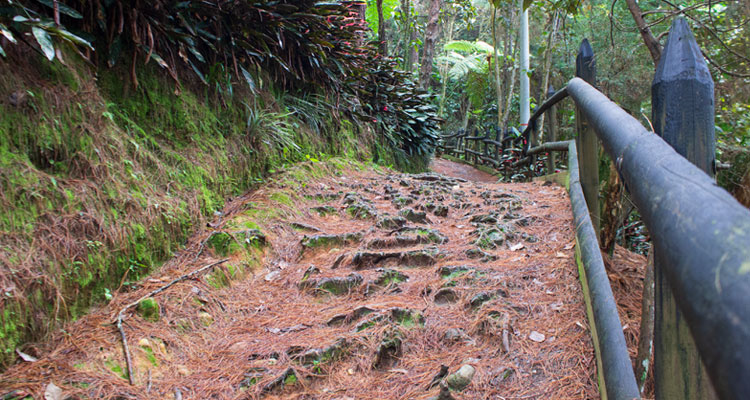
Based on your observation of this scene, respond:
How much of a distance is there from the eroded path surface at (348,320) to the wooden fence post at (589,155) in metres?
0.27

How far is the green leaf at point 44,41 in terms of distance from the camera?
2.33m

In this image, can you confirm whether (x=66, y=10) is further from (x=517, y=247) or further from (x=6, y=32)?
(x=517, y=247)

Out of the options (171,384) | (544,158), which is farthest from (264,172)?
(544,158)

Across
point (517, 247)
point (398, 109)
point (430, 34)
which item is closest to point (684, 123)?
point (517, 247)

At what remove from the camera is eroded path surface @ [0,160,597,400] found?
1.78 metres

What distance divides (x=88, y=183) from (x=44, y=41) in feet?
2.49

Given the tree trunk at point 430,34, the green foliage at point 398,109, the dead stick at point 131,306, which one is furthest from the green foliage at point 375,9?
the dead stick at point 131,306

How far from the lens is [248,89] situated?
4.67 meters

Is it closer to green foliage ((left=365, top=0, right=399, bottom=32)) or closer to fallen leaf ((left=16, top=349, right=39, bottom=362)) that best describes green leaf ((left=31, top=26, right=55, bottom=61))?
fallen leaf ((left=16, top=349, right=39, bottom=362))

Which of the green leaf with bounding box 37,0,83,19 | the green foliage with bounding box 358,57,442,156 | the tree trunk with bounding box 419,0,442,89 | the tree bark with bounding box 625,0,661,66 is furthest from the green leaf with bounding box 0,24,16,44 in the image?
the tree trunk with bounding box 419,0,442,89

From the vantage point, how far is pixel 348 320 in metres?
2.31

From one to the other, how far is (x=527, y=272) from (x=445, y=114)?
71.4 feet

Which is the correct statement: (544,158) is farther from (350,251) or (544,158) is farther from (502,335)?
(502,335)

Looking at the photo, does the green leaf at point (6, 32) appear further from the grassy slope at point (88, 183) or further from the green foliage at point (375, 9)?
the green foliage at point (375, 9)
